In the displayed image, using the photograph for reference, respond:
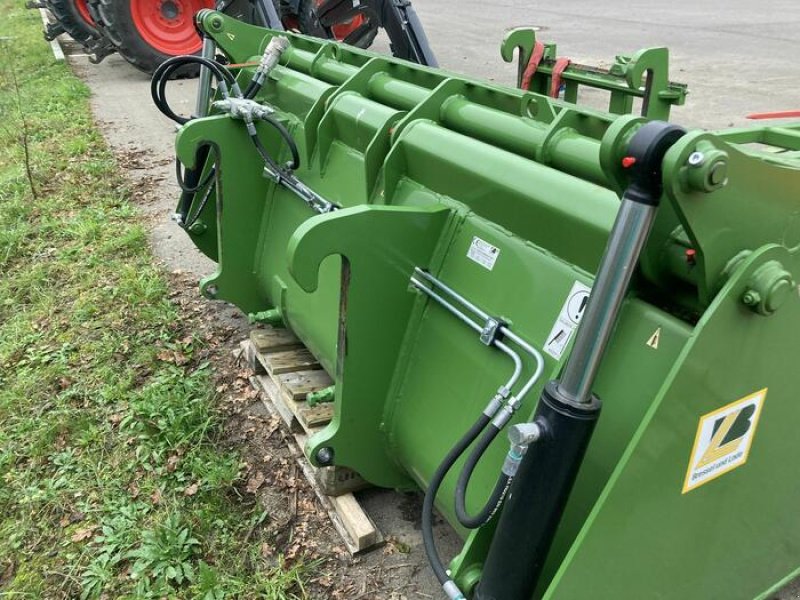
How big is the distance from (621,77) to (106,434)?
2.63 metres

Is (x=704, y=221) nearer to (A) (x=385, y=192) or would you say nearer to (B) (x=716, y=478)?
(B) (x=716, y=478)

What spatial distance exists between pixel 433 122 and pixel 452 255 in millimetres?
456

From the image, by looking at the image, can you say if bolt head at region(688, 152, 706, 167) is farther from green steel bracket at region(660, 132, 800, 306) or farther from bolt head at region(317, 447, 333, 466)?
bolt head at region(317, 447, 333, 466)

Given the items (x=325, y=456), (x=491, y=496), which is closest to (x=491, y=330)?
(x=491, y=496)

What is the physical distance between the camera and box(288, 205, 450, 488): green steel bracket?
6.16 ft

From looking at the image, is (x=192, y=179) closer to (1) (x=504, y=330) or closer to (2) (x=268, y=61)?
A: (2) (x=268, y=61)

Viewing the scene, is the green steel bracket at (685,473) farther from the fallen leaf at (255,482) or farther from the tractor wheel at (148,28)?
the tractor wheel at (148,28)

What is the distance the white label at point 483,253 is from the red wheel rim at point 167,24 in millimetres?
7584

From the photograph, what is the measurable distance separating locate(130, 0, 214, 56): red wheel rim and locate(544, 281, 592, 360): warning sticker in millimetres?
7976

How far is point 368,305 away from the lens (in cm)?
205

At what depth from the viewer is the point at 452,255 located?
2.06m

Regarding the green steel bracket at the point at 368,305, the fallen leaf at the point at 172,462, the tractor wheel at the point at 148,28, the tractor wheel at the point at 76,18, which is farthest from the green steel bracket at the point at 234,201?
the tractor wheel at the point at 76,18

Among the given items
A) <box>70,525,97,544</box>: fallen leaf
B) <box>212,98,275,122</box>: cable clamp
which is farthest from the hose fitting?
<box>70,525,97,544</box>: fallen leaf

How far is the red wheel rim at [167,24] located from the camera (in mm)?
8289
